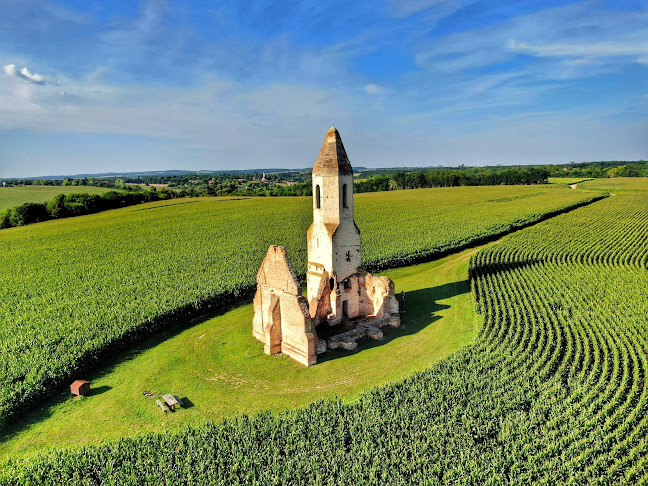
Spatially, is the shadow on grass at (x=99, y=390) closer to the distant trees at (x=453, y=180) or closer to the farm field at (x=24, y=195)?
the farm field at (x=24, y=195)

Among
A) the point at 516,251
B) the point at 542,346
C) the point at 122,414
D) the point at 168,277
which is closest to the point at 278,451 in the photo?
the point at 122,414

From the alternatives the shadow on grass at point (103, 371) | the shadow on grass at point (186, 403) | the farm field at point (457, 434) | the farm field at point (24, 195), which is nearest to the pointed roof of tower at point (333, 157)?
the farm field at point (457, 434)

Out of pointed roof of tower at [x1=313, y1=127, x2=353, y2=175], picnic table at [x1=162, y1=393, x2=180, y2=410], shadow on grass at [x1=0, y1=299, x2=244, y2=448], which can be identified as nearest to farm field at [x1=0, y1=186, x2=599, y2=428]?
shadow on grass at [x1=0, y1=299, x2=244, y2=448]

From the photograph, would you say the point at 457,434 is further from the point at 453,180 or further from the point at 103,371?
the point at 453,180

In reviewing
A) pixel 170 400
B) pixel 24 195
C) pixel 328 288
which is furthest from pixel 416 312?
pixel 24 195

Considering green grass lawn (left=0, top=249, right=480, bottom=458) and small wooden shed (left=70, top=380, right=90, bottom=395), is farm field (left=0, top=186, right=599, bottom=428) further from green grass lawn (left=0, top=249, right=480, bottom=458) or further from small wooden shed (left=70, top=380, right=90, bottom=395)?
green grass lawn (left=0, top=249, right=480, bottom=458)
